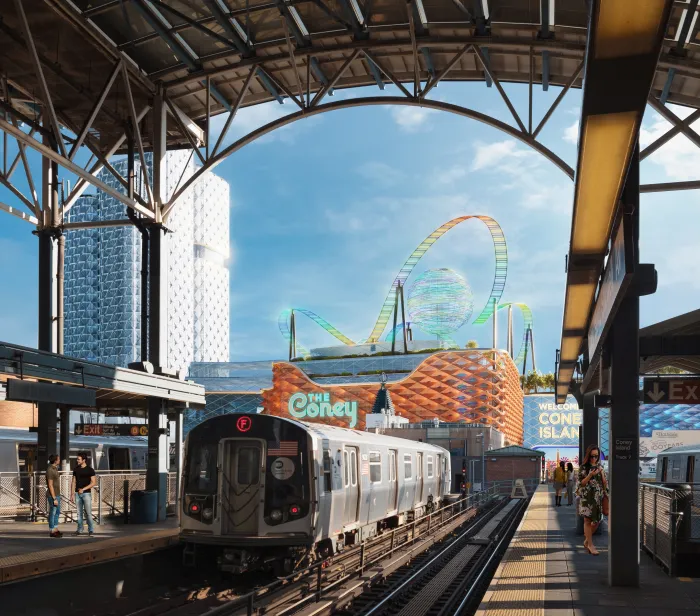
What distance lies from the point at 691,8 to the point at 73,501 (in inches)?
698

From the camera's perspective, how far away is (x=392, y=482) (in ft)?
67.3

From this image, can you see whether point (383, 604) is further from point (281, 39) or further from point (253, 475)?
point (281, 39)

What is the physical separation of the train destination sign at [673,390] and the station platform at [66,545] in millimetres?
8559

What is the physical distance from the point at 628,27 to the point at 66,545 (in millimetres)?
12861

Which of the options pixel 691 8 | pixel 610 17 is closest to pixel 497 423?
pixel 691 8

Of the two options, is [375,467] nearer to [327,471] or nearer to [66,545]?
[327,471]

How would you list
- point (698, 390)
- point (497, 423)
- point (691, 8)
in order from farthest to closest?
point (497, 423)
point (691, 8)
point (698, 390)

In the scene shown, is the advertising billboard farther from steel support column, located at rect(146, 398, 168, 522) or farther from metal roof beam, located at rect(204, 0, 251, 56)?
metal roof beam, located at rect(204, 0, 251, 56)

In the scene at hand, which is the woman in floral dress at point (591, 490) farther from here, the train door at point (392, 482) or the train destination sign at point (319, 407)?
the train destination sign at point (319, 407)

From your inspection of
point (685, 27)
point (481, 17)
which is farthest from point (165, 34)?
point (685, 27)

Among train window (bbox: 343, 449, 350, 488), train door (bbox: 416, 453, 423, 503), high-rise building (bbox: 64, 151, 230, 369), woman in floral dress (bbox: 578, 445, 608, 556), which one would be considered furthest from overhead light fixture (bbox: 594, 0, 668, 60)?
high-rise building (bbox: 64, 151, 230, 369)

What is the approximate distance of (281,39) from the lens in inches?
861

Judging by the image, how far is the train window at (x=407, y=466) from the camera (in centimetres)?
2233

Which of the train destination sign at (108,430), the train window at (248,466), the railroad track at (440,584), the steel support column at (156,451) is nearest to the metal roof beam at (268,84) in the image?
the steel support column at (156,451)
